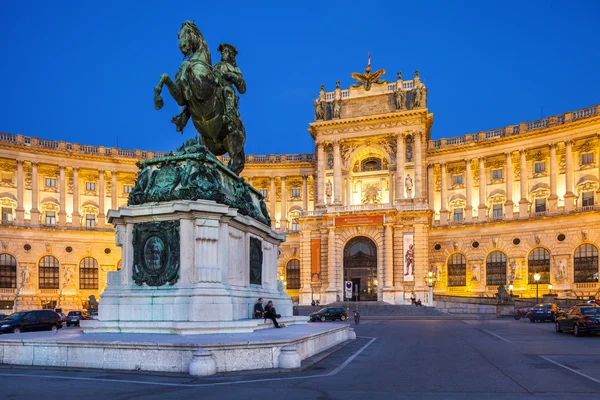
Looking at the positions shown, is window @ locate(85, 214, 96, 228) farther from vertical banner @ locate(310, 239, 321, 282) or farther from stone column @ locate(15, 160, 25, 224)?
vertical banner @ locate(310, 239, 321, 282)

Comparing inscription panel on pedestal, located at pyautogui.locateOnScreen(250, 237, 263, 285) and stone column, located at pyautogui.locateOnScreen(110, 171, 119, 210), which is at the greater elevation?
stone column, located at pyautogui.locateOnScreen(110, 171, 119, 210)

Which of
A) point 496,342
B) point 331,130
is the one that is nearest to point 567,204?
point 331,130

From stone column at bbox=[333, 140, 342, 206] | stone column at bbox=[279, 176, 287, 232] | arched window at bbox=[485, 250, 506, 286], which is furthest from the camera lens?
stone column at bbox=[279, 176, 287, 232]

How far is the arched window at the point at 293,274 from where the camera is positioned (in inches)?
2963

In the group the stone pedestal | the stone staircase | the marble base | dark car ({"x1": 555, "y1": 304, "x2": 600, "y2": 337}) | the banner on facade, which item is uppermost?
the banner on facade

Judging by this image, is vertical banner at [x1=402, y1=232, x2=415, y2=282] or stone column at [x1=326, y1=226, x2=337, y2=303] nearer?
vertical banner at [x1=402, y1=232, x2=415, y2=282]

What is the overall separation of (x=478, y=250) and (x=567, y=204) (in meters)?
10.8

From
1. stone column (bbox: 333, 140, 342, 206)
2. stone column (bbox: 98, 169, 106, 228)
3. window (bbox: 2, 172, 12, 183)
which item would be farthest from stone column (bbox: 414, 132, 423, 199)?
window (bbox: 2, 172, 12, 183)

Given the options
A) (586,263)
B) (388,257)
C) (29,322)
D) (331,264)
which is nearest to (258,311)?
(29,322)

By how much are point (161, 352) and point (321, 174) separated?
5839 centimetres

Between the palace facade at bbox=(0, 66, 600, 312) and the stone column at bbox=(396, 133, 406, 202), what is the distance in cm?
12

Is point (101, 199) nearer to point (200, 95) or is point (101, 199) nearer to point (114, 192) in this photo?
point (114, 192)

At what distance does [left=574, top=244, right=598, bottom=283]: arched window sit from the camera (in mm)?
58062

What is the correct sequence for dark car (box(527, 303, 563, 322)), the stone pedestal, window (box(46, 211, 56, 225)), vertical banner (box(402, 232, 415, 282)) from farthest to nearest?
window (box(46, 211, 56, 225)), vertical banner (box(402, 232, 415, 282)), dark car (box(527, 303, 563, 322)), the stone pedestal
